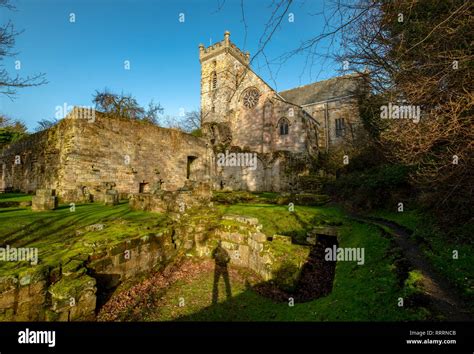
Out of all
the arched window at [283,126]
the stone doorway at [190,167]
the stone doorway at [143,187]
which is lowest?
the stone doorway at [143,187]

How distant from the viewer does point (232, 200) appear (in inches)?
575

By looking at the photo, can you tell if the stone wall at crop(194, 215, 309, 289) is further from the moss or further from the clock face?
the clock face

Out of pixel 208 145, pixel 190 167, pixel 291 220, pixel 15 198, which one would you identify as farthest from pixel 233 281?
pixel 208 145

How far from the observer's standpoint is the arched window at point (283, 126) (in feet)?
97.1

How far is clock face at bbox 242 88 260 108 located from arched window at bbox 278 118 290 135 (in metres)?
5.86

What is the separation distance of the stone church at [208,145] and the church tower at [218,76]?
182mm

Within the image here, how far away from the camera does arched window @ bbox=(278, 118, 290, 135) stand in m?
29.6

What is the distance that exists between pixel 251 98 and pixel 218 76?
12.6 m

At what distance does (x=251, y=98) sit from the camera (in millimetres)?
34469

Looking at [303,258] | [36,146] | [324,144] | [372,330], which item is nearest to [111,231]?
[303,258]

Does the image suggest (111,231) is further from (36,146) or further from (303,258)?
(36,146)

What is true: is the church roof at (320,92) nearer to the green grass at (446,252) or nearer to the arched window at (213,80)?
the arched window at (213,80)

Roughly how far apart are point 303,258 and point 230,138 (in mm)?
29998

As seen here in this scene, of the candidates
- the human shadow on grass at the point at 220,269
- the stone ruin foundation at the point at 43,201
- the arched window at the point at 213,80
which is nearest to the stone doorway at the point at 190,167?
the stone ruin foundation at the point at 43,201
